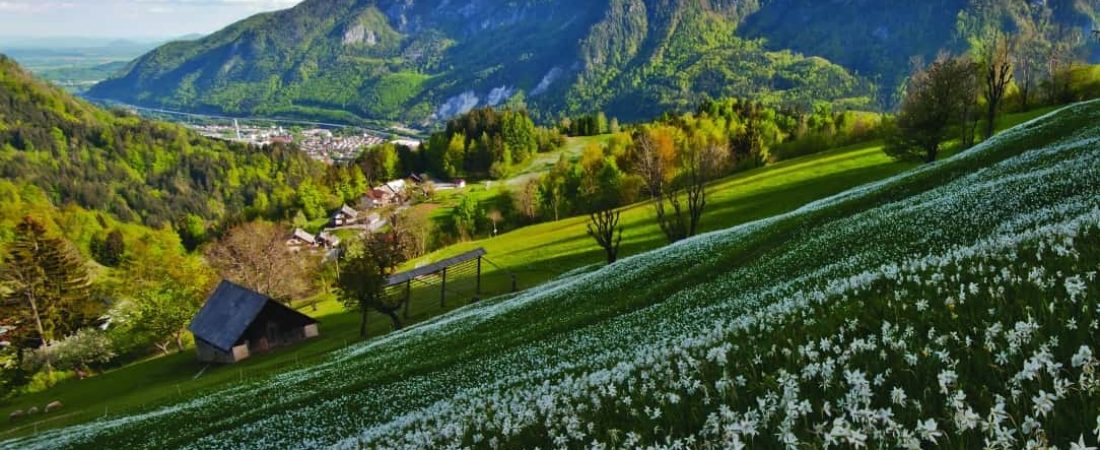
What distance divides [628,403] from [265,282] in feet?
365

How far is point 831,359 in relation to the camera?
6859 mm

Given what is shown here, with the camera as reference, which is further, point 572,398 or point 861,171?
point 861,171

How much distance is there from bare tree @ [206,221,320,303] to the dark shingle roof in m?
23.1

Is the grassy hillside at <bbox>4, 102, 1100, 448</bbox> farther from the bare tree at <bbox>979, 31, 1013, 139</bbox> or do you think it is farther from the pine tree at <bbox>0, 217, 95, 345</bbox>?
the pine tree at <bbox>0, 217, 95, 345</bbox>

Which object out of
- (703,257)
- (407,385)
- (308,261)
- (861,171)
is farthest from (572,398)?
(308,261)

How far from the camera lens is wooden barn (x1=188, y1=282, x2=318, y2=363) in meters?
73.9

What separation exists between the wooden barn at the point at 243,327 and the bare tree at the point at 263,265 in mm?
24408

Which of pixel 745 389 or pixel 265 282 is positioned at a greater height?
pixel 745 389

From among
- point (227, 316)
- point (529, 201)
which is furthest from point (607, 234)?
point (529, 201)

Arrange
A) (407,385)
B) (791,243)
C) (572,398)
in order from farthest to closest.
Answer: (791,243) < (407,385) < (572,398)

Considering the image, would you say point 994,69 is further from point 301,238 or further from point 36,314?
point 301,238

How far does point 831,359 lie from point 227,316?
271 ft

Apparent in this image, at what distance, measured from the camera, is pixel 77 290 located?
104 metres

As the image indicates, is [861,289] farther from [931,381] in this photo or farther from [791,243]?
[791,243]
